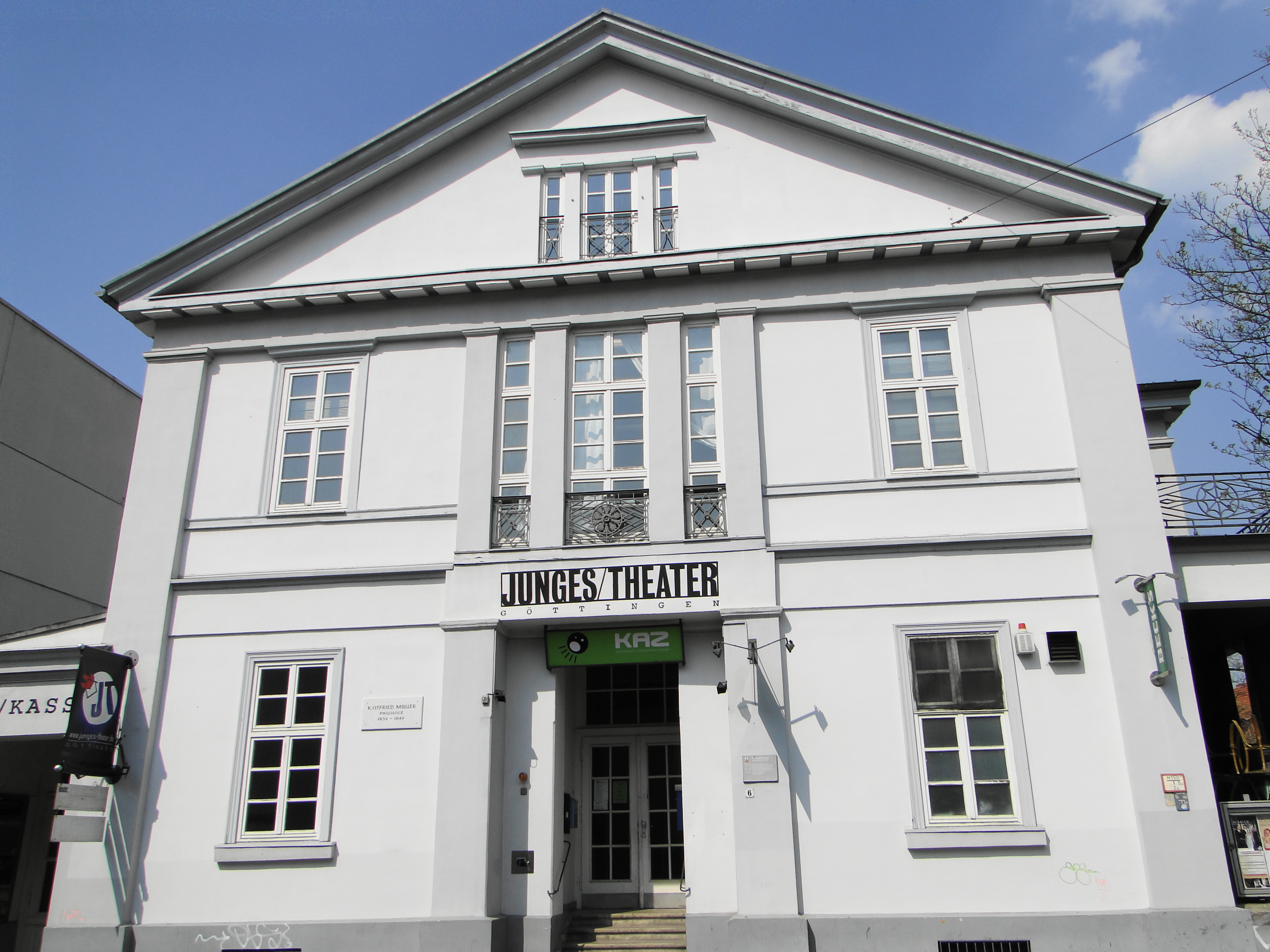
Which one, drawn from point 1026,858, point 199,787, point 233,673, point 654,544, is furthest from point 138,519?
point 1026,858

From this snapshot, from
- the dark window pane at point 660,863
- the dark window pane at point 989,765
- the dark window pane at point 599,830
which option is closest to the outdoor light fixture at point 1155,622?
the dark window pane at point 989,765

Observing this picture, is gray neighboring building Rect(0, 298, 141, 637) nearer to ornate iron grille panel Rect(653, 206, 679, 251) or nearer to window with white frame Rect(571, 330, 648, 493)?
window with white frame Rect(571, 330, 648, 493)

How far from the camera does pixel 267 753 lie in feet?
40.0

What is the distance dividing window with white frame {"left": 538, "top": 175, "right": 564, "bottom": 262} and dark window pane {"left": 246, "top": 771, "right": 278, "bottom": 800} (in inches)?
307

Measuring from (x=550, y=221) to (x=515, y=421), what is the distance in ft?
10.2

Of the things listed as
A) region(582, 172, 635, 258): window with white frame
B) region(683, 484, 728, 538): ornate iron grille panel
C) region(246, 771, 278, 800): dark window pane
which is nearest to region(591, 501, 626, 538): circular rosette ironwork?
region(683, 484, 728, 538): ornate iron grille panel

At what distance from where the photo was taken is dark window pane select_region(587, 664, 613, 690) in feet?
44.7

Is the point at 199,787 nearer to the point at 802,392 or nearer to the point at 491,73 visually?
the point at 802,392

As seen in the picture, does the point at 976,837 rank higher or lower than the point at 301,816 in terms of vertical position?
lower

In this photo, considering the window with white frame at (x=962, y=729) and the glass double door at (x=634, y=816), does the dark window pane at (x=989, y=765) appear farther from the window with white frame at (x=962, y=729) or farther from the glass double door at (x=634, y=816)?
the glass double door at (x=634, y=816)

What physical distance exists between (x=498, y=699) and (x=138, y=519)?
18.9ft

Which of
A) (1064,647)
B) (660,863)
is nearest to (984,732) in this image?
(1064,647)

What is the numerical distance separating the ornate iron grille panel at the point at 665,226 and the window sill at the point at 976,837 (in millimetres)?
8238

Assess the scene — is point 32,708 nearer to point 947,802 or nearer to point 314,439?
point 314,439
